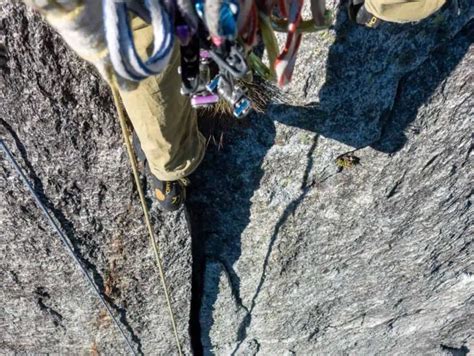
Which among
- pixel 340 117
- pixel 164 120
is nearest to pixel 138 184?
pixel 164 120

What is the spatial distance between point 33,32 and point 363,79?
149 cm

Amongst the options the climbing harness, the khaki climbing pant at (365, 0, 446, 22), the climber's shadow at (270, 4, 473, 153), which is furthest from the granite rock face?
the climbing harness

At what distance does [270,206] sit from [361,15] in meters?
1.34

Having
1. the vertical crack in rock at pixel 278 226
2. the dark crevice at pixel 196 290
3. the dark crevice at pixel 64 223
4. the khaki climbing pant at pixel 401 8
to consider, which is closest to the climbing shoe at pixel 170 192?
the dark crevice at pixel 196 290

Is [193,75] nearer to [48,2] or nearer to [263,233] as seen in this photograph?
[48,2]

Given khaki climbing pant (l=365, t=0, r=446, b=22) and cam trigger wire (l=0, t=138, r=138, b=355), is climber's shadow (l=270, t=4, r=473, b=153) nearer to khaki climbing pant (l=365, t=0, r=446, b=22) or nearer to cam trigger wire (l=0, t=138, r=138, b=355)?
khaki climbing pant (l=365, t=0, r=446, b=22)

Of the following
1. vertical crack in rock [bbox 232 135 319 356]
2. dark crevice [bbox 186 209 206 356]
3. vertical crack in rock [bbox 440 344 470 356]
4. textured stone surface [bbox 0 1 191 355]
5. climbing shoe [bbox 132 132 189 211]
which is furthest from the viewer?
vertical crack in rock [bbox 440 344 470 356]

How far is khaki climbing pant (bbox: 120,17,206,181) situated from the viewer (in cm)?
179

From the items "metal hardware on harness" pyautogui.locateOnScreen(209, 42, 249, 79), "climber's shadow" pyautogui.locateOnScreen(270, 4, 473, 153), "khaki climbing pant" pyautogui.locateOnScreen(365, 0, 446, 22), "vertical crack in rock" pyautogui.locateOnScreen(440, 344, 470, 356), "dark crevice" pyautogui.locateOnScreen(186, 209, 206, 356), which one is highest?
"khaki climbing pant" pyautogui.locateOnScreen(365, 0, 446, 22)

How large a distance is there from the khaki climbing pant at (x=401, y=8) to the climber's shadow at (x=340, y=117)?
0.27 m

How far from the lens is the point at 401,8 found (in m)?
1.88

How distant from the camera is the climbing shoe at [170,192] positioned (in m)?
2.50

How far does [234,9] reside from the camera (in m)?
1.34

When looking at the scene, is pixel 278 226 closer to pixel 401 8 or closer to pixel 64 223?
pixel 64 223
